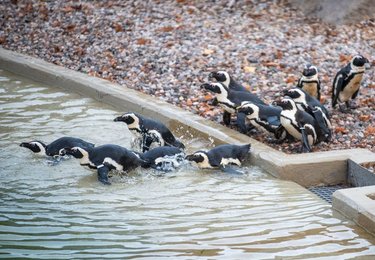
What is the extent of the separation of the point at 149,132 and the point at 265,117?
111cm

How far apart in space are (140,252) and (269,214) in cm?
116

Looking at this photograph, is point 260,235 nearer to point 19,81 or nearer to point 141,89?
point 141,89

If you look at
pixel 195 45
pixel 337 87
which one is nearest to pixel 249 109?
pixel 337 87

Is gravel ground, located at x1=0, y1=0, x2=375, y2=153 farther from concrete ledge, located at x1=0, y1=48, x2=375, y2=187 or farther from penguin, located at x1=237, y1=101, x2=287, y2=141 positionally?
concrete ledge, located at x1=0, y1=48, x2=375, y2=187

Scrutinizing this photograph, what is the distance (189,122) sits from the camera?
793 centimetres

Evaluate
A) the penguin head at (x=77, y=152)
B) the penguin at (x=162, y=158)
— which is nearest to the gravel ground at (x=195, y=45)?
the penguin at (x=162, y=158)

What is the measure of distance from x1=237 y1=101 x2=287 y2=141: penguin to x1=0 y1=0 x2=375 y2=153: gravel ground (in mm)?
152

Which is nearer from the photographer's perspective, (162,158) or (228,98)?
(162,158)

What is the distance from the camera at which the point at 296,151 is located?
748 centimetres

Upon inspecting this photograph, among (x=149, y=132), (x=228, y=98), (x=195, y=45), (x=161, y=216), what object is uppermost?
(x=195, y=45)

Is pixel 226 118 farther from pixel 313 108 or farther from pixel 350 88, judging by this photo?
pixel 350 88

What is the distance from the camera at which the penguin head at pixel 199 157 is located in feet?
22.7

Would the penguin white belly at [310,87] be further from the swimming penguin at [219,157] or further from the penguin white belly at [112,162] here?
the penguin white belly at [112,162]

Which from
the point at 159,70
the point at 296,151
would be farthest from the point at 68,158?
the point at 159,70
